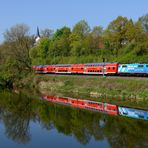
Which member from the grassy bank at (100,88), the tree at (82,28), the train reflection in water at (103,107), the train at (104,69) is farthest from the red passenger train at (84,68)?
the tree at (82,28)

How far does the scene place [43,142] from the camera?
93.4 feet

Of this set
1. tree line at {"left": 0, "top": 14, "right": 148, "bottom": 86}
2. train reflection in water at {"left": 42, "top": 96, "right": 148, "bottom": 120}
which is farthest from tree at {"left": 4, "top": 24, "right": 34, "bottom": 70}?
train reflection in water at {"left": 42, "top": 96, "right": 148, "bottom": 120}

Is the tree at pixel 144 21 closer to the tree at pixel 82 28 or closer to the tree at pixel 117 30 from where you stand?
the tree at pixel 117 30

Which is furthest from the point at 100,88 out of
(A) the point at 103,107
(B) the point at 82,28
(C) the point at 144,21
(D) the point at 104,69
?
(B) the point at 82,28

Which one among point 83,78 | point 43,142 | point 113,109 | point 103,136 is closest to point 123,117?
point 113,109

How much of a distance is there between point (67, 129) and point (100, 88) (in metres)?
24.1

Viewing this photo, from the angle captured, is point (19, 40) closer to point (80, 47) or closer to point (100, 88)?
point (80, 47)

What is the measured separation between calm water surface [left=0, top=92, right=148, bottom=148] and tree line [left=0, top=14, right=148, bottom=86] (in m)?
30.2

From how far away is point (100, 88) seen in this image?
56.3 m

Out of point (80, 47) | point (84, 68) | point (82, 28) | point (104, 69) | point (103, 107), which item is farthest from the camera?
point (82, 28)

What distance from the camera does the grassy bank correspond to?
156 ft

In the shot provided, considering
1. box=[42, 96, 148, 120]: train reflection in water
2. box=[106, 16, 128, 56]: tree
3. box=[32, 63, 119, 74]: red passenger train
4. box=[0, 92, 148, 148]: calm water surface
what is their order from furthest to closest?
box=[106, 16, 128, 56]: tree < box=[32, 63, 119, 74]: red passenger train < box=[42, 96, 148, 120]: train reflection in water < box=[0, 92, 148, 148]: calm water surface

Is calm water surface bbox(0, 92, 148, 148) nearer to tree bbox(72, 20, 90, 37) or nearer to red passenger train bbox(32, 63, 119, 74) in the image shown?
red passenger train bbox(32, 63, 119, 74)

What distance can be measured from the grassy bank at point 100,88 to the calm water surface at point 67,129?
7973 mm
